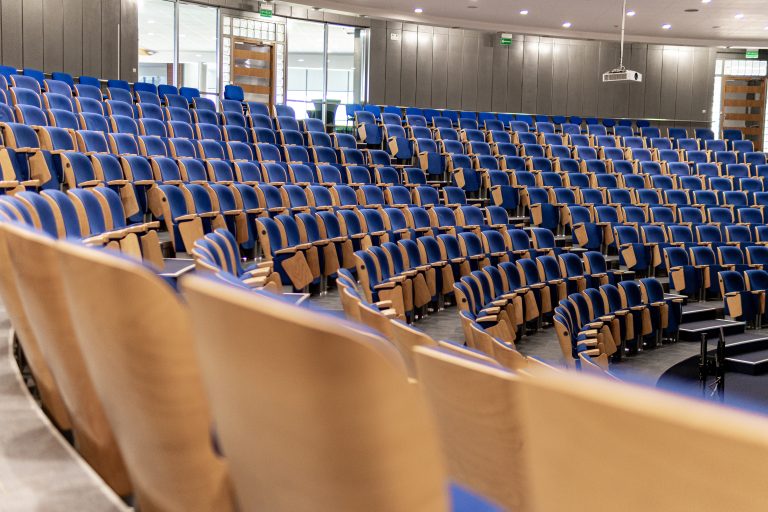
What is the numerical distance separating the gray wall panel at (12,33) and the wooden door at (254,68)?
1.75 metres

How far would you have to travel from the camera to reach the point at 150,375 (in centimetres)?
41

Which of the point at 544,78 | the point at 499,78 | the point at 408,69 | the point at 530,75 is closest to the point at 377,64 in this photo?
the point at 408,69

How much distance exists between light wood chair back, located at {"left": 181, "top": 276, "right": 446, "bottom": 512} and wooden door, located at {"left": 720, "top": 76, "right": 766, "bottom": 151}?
856cm

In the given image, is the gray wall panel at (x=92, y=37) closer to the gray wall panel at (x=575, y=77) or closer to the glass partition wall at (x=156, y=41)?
the glass partition wall at (x=156, y=41)

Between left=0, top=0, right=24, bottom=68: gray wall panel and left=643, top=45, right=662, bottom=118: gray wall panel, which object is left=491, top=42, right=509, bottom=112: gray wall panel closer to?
left=643, top=45, right=662, bottom=118: gray wall panel

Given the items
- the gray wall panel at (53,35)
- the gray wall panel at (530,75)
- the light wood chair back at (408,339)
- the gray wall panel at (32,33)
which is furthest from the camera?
the gray wall panel at (530,75)

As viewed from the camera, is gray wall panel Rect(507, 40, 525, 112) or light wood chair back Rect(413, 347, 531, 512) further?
gray wall panel Rect(507, 40, 525, 112)

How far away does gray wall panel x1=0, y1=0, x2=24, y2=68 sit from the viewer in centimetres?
489

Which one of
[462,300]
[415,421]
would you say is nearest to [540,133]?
[462,300]

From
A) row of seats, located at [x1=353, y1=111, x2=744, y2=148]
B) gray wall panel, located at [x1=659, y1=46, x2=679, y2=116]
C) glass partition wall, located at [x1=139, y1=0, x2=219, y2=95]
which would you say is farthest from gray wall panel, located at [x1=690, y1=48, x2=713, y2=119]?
glass partition wall, located at [x1=139, y1=0, x2=219, y2=95]

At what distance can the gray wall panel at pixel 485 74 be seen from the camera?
24.5ft

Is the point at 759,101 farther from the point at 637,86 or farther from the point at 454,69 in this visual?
the point at 454,69

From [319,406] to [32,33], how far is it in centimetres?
548

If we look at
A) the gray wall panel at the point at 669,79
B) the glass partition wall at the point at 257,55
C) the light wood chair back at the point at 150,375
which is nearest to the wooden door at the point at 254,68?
the glass partition wall at the point at 257,55
